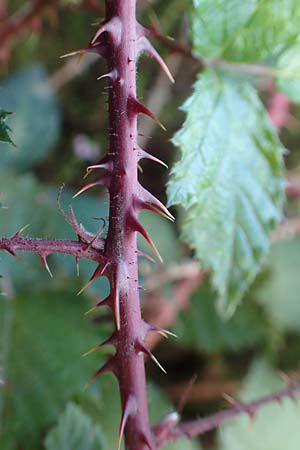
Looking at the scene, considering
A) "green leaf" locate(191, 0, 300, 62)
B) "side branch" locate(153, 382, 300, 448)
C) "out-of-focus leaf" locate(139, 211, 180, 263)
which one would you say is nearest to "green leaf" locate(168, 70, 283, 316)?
"green leaf" locate(191, 0, 300, 62)

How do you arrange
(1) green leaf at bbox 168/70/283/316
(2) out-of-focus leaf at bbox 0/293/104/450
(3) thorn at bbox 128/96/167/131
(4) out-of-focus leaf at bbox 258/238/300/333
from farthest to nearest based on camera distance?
(4) out-of-focus leaf at bbox 258/238/300/333 → (2) out-of-focus leaf at bbox 0/293/104/450 → (1) green leaf at bbox 168/70/283/316 → (3) thorn at bbox 128/96/167/131

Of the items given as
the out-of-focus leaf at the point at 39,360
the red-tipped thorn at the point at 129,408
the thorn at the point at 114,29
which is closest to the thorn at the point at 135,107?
the thorn at the point at 114,29

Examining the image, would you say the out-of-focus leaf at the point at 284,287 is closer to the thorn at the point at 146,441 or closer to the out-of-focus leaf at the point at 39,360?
the out-of-focus leaf at the point at 39,360

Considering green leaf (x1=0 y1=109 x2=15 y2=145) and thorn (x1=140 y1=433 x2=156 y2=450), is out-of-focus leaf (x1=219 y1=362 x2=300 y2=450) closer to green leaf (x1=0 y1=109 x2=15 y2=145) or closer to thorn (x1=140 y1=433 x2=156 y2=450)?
thorn (x1=140 y1=433 x2=156 y2=450)

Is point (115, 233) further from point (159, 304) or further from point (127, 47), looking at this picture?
point (159, 304)

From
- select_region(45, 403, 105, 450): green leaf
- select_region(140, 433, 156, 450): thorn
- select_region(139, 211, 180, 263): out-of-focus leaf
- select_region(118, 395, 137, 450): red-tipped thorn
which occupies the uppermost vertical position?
select_region(139, 211, 180, 263): out-of-focus leaf

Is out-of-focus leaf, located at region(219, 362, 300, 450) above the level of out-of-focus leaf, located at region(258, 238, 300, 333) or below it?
below

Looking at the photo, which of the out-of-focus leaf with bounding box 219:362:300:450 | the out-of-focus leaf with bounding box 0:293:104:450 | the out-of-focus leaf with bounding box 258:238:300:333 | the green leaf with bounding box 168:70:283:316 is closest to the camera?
the green leaf with bounding box 168:70:283:316
